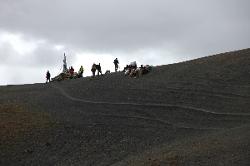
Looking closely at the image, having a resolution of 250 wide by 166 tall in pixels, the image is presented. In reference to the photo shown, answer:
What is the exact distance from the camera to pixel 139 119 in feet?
150

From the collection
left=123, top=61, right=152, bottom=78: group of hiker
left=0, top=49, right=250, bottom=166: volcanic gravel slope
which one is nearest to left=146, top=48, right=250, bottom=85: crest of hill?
left=0, top=49, right=250, bottom=166: volcanic gravel slope

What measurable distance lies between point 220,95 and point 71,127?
12150 mm

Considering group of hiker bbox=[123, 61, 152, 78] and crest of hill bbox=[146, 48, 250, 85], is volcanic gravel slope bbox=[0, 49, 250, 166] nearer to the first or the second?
crest of hill bbox=[146, 48, 250, 85]

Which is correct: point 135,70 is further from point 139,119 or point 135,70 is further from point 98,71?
point 139,119

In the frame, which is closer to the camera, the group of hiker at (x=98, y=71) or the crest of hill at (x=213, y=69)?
the crest of hill at (x=213, y=69)

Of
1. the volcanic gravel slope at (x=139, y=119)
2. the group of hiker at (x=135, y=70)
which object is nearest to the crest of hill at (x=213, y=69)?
the volcanic gravel slope at (x=139, y=119)

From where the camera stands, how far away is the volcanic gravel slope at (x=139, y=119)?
1444 inches

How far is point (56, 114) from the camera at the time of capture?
160 feet

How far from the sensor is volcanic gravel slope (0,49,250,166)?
36.7m

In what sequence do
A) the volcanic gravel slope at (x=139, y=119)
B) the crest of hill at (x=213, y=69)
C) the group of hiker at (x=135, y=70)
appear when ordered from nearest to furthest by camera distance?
the volcanic gravel slope at (x=139, y=119)
the crest of hill at (x=213, y=69)
the group of hiker at (x=135, y=70)

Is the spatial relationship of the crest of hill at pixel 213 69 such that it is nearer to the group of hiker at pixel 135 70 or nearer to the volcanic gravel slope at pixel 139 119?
the volcanic gravel slope at pixel 139 119

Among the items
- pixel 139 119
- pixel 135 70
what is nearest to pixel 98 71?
pixel 135 70

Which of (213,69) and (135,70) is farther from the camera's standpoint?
(135,70)

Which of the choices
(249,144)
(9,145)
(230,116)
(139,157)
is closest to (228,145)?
(249,144)
